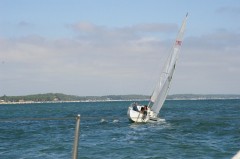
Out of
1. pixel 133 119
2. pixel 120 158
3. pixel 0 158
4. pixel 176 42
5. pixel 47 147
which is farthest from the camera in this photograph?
pixel 176 42

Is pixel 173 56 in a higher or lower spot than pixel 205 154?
higher

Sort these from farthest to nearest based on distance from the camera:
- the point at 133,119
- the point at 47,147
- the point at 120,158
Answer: the point at 133,119
the point at 47,147
the point at 120,158

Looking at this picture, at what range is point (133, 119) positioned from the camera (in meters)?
43.8

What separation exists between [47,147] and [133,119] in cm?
2217

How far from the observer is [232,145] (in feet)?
75.8

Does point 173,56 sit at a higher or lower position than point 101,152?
higher

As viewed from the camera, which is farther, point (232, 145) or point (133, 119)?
point (133, 119)

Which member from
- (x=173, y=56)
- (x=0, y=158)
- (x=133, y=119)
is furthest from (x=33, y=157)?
(x=173, y=56)

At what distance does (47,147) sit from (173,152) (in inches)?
256

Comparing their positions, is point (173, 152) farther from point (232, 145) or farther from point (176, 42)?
point (176, 42)

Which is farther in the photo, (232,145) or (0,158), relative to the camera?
(232,145)

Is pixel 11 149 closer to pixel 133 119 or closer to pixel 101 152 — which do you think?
pixel 101 152

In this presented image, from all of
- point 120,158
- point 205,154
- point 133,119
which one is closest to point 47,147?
point 120,158

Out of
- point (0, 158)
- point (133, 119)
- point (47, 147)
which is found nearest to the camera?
point (0, 158)
